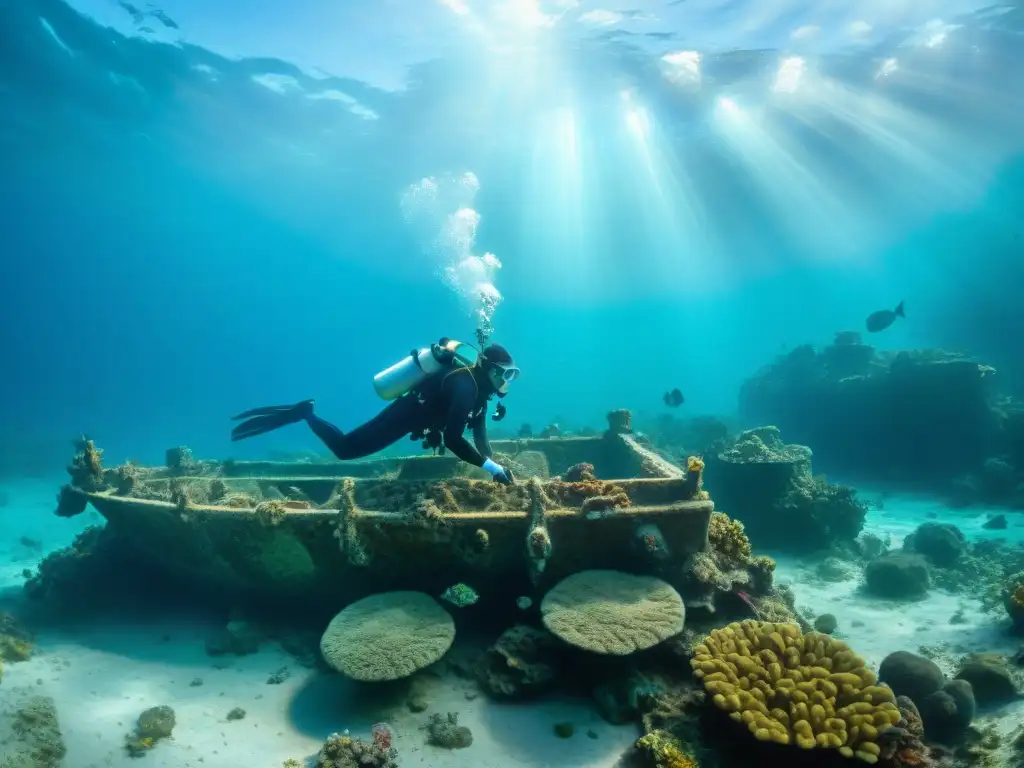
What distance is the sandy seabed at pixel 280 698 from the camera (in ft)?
16.1

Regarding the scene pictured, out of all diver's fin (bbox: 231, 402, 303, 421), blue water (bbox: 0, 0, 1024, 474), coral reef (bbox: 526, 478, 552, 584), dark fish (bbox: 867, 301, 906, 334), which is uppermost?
blue water (bbox: 0, 0, 1024, 474)

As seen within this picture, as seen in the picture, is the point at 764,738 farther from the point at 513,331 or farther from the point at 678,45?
the point at 513,331

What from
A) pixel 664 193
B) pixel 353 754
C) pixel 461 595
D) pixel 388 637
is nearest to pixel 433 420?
pixel 461 595

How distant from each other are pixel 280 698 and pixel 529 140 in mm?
36847

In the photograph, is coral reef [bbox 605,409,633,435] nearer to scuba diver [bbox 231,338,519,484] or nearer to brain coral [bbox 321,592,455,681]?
scuba diver [bbox 231,338,519,484]

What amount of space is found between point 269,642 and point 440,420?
4153 millimetres

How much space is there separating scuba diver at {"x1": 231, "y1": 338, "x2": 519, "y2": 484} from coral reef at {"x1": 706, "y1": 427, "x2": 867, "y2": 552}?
6898mm

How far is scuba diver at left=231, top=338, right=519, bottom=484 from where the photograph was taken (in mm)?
6496

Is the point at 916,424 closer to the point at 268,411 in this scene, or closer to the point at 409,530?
the point at 409,530

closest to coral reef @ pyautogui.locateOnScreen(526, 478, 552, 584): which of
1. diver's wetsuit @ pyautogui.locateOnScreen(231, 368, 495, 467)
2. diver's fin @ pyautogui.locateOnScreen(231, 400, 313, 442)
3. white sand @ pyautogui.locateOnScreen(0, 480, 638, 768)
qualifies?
diver's wetsuit @ pyautogui.locateOnScreen(231, 368, 495, 467)

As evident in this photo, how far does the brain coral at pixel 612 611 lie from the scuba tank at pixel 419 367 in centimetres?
330

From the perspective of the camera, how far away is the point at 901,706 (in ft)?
14.5

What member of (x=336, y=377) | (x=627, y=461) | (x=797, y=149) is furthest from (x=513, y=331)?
(x=627, y=461)

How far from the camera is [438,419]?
7.29m
